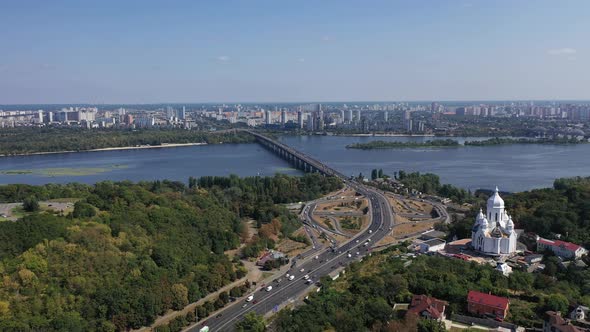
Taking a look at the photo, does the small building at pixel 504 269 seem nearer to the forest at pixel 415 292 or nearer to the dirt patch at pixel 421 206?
the forest at pixel 415 292

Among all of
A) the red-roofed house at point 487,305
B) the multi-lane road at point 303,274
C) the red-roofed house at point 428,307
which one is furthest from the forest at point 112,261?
the red-roofed house at point 487,305

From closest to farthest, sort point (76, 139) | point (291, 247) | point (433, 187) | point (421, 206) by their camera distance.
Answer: point (291, 247)
point (421, 206)
point (433, 187)
point (76, 139)

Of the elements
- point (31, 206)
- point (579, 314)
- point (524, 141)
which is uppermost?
point (31, 206)

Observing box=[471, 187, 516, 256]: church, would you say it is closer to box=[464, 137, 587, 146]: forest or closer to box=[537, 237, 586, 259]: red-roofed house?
box=[537, 237, 586, 259]: red-roofed house

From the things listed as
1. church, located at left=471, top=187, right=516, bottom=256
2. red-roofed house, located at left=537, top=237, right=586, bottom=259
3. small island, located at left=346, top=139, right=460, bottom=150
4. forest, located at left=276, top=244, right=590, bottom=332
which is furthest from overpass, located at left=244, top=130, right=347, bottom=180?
forest, located at left=276, top=244, right=590, bottom=332

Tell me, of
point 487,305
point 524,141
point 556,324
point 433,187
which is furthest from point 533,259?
point 524,141

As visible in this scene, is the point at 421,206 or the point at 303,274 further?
the point at 421,206

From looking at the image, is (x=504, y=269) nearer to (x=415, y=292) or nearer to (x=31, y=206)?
(x=415, y=292)
